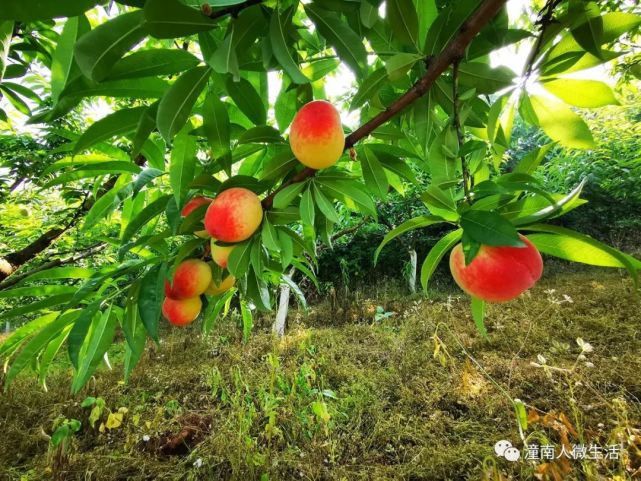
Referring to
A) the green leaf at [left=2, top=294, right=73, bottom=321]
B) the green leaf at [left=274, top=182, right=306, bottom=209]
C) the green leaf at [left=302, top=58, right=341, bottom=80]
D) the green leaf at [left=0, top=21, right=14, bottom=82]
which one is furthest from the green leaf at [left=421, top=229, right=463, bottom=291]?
the green leaf at [left=2, top=294, right=73, bottom=321]

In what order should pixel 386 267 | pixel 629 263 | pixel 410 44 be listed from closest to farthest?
1. pixel 629 263
2. pixel 410 44
3. pixel 386 267

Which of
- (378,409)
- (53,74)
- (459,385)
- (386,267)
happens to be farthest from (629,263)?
(386,267)

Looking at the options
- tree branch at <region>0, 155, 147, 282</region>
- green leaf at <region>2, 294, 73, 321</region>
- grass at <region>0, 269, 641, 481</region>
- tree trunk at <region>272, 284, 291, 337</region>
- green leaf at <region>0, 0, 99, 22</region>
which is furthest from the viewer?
tree trunk at <region>272, 284, 291, 337</region>

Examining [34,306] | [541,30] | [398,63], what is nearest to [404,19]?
[398,63]

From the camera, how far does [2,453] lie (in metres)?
1.94

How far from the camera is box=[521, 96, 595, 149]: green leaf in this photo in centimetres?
45

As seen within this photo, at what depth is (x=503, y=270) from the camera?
0.41 meters

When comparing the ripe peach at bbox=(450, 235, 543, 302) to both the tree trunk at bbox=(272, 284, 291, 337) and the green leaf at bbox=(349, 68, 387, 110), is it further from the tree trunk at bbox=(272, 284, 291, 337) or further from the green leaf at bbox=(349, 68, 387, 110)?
the tree trunk at bbox=(272, 284, 291, 337)

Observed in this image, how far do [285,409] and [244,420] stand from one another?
0.29 meters

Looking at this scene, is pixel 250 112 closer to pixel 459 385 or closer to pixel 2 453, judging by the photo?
pixel 459 385

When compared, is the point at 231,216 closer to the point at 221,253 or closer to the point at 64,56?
the point at 221,253

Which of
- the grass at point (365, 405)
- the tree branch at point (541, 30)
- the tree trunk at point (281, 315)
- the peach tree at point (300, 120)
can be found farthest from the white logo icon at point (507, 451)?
the tree trunk at point (281, 315)

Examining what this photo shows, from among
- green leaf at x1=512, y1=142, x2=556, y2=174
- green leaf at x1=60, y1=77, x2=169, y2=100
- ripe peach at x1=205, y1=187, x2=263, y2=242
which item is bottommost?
green leaf at x1=512, y1=142, x2=556, y2=174

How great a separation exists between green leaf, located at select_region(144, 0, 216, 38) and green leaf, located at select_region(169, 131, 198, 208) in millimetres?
196
